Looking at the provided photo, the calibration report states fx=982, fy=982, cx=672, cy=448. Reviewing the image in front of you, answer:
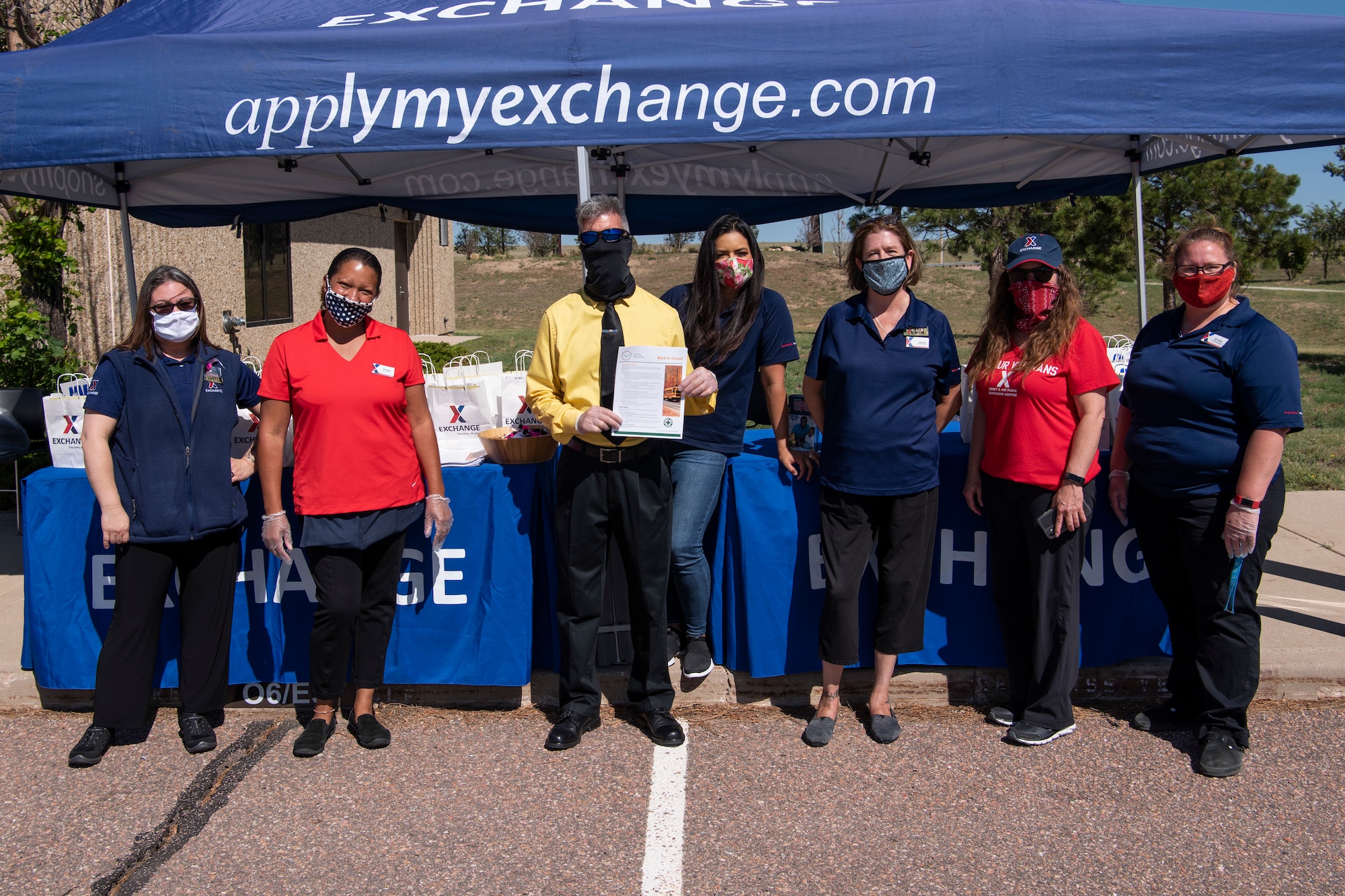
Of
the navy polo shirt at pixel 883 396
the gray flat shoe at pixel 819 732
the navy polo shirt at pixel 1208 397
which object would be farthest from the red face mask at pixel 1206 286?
the gray flat shoe at pixel 819 732

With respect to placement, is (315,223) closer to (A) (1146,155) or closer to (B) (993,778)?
(A) (1146,155)

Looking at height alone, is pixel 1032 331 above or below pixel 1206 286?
below

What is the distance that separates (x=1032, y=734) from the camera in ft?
12.3

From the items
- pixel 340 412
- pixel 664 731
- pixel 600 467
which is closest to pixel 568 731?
pixel 664 731

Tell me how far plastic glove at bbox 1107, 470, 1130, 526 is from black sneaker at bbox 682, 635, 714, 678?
69.0 inches

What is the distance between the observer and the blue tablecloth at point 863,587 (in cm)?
411

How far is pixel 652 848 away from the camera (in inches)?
122

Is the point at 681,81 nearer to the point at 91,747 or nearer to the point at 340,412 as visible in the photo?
the point at 340,412

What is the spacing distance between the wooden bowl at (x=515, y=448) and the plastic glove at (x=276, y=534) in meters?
0.85

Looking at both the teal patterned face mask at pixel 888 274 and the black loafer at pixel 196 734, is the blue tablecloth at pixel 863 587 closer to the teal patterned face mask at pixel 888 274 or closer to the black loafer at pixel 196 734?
the teal patterned face mask at pixel 888 274

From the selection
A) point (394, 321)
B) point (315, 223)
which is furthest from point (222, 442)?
point (394, 321)

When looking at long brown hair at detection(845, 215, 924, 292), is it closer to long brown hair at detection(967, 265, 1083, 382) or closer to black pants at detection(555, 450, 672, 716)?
long brown hair at detection(967, 265, 1083, 382)

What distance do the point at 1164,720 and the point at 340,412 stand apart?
338 cm

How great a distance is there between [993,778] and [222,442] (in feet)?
10.2
